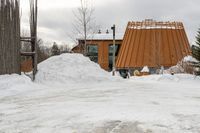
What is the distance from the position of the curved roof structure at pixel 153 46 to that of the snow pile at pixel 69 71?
111 feet

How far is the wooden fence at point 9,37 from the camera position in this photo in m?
16.7

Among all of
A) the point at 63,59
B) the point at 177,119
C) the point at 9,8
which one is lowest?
the point at 177,119

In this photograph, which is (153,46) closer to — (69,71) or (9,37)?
(69,71)

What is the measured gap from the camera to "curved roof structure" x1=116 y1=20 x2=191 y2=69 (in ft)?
180

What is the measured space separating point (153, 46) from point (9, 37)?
39674 millimetres

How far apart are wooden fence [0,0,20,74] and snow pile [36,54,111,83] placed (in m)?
1.60

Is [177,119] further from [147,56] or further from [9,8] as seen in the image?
[147,56]

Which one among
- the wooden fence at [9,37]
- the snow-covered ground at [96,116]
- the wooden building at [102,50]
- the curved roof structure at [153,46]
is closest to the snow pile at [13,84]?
the snow-covered ground at [96,116]

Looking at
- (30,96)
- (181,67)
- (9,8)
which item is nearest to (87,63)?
(9,8)

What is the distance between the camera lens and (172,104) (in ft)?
34.0

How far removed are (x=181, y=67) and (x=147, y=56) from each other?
21017mm

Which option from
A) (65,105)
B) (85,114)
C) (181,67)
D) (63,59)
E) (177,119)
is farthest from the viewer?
(181,67)

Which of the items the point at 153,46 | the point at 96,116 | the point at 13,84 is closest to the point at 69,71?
the point at 13,84

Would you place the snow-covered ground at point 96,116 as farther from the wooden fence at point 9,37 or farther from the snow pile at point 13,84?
the wooden fence at point 9,37
